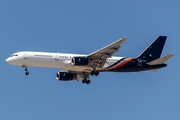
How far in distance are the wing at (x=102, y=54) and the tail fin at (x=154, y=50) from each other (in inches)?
320

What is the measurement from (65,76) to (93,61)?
8465 mm

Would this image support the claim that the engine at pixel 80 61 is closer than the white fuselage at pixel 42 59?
Yes

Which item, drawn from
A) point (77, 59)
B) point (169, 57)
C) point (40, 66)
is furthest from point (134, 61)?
point (40, 66)

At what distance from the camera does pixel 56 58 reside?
5378 centimetres

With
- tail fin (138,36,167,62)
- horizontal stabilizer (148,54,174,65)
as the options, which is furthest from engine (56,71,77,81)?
horizontal stabilizer (148,54,174,65)

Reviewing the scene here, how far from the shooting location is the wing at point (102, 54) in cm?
5097

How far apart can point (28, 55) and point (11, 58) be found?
3.22 m

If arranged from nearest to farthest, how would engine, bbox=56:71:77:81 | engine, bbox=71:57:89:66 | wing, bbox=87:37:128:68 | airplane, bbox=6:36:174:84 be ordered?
wing, bbox=87:37:128:68
engine, bbox=71:57:89:66
airplane, bbox=6:36:174:84
engine, bbox=56:71:77:81

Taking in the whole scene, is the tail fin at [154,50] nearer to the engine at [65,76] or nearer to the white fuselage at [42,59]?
the white fuselage at [42,59]

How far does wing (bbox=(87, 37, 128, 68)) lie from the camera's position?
50969 millimetres

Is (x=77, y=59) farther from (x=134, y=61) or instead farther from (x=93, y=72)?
(x=134, y=61)

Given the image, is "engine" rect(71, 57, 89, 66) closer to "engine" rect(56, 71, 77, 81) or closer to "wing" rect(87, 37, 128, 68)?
"wing" rect(87, 37, 128, 68)

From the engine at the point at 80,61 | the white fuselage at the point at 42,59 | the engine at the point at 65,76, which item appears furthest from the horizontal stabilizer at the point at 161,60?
the engine at the point at 65,76

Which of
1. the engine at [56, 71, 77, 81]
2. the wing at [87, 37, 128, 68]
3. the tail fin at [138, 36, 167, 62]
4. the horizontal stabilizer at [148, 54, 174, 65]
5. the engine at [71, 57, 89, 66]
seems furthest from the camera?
the engine at [56, 71, 77, 81]
